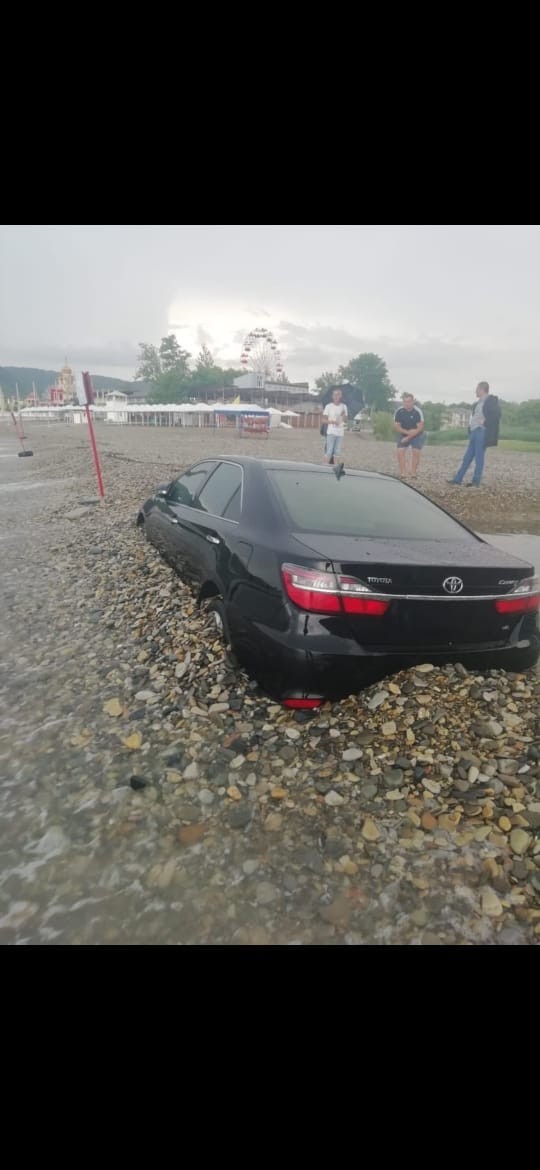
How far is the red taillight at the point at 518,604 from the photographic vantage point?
268cm

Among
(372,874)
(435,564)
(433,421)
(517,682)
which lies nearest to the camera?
(372,874)

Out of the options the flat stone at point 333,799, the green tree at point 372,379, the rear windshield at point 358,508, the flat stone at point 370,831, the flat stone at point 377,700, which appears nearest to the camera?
the flat stone at point 370,831

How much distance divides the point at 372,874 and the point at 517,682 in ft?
4.83

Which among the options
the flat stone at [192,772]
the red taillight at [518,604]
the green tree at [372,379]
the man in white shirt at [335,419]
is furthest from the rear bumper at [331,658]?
the green tree at [372,379]

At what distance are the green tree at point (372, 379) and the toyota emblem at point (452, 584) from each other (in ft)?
330

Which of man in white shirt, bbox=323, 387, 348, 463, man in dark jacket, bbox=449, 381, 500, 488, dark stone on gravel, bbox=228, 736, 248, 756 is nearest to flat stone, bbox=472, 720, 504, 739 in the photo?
dark stone on gravel, bbox=228, 736, 248, 756

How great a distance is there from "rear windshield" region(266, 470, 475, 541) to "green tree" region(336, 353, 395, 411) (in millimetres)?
99352

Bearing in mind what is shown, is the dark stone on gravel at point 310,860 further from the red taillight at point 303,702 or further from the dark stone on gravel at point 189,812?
the red taillight at point 303,702

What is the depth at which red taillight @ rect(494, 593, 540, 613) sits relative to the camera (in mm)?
2684

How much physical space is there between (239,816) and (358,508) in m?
2.00

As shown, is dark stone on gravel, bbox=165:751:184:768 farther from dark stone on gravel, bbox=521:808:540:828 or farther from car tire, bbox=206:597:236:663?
dark stone on gravel, bbox=521:808:540:828

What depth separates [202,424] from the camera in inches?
2432
